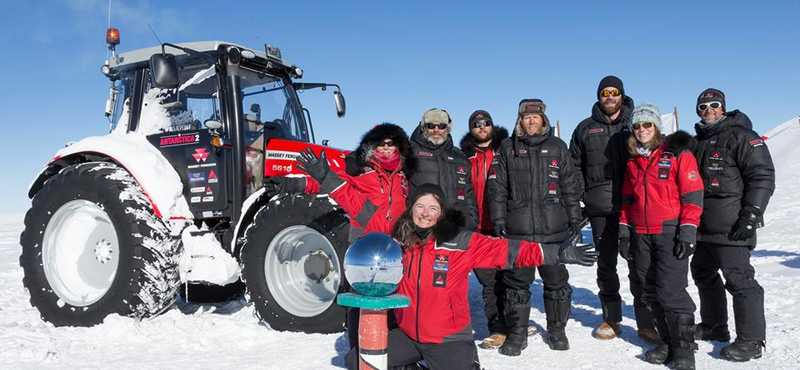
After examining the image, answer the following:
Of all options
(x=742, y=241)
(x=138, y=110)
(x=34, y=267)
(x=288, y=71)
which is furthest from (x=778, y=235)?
(x=34, y=267)

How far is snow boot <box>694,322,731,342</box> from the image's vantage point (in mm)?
4043

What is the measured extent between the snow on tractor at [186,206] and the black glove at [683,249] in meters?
2.17

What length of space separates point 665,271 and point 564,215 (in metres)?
0.74

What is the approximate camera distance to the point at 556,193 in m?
4.01

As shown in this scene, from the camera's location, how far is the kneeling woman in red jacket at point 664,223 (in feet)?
11.5

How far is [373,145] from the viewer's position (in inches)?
142

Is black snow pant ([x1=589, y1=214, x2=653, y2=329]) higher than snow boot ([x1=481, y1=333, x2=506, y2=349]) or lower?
higher

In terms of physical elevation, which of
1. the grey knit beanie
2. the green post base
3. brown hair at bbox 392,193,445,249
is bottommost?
the green post base

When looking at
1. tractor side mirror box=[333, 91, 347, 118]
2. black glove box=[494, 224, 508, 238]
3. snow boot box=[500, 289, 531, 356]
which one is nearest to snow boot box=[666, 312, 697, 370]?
snow boot box=[500, 289, 531, 356]

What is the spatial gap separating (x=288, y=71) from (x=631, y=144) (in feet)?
10.3

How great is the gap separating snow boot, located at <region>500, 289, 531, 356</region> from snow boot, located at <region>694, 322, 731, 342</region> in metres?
1.19

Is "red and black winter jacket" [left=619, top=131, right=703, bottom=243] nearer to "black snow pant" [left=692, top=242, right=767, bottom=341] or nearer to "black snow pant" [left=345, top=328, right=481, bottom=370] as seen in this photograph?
"black snow pant" [left=692, top=242, right=767, bottom=341]

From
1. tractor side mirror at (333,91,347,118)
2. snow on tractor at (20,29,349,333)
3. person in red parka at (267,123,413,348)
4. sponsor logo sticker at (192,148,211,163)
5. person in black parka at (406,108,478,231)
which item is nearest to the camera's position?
person in red parka at (267,123,413,348)

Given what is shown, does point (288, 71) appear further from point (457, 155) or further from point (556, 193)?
point (556, 193)
